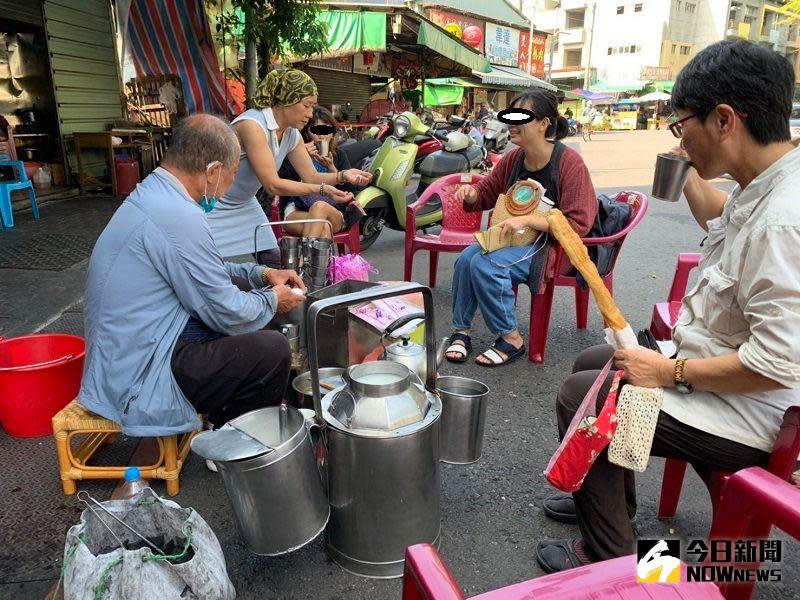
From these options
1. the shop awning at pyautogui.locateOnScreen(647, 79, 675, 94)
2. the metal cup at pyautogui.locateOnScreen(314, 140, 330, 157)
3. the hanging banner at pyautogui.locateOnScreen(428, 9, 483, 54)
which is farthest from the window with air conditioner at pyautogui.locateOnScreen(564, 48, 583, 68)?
the metal cup at pyautogui.locateOnScreen(314, 140, 330, 157)

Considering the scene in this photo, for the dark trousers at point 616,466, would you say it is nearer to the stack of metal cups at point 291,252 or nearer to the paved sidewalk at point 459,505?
the paved sidewalk at point 459,505

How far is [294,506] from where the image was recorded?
1653mm

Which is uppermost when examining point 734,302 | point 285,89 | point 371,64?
point 371,64

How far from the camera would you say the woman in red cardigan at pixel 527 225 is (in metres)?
3.21

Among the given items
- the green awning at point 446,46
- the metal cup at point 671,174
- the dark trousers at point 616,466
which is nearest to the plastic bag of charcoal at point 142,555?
the dark trousers at point 616,466

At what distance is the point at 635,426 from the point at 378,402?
0.72 metres

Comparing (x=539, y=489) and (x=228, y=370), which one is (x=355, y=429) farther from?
(x=539, y=489)

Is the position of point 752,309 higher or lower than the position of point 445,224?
higher

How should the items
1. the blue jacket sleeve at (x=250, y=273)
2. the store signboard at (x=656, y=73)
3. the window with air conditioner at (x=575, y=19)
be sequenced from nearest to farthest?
the blue jacket sleeve at (x=250, y=273)
the store signboard at (x=656, y=73)
the window with air conditioner at (x=575, y=19)

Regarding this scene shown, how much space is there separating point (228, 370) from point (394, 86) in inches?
573

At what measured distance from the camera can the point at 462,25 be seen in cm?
2022

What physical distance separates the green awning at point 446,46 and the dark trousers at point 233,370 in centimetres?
1081

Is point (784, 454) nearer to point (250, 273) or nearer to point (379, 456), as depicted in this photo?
point (379, 456)

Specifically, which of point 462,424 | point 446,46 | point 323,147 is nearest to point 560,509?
point 462,424
